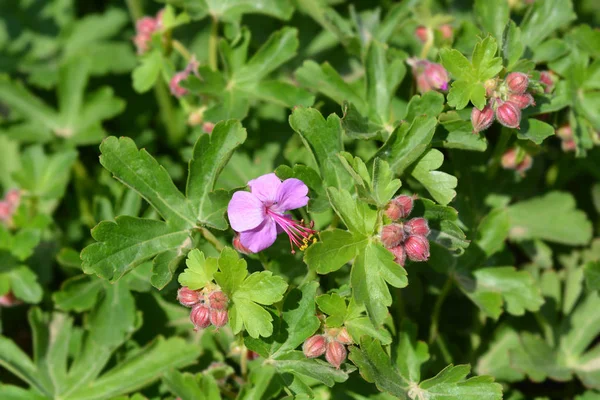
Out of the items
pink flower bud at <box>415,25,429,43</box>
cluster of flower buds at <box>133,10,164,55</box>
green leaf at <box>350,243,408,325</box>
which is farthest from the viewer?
cluster of flower buds at <box>133,10,164,55</box>

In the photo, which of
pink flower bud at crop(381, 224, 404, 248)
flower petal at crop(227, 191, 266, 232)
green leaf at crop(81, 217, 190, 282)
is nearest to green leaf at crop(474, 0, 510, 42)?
pink flower bud at crop(381, 224, 404, 248)

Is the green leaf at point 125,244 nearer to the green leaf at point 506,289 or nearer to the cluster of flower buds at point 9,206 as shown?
the green leaf at point 506,289

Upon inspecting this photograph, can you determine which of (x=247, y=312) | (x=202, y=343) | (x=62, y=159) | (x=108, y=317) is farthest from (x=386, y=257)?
(x=62, y=159)

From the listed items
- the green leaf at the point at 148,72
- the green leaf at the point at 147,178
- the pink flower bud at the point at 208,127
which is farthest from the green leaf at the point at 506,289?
the green leaf at the point at 148,72

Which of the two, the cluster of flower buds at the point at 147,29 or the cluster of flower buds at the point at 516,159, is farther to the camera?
the cluster of flower buds at the point at 147,29

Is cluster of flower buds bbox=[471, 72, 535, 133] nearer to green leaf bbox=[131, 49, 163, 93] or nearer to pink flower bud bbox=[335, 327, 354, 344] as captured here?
pink flower bud bbox=[335, 327, 354, 344]

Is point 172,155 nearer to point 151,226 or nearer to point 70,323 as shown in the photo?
point 70,323

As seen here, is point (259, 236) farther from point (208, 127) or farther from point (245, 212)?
point (208, 127)
